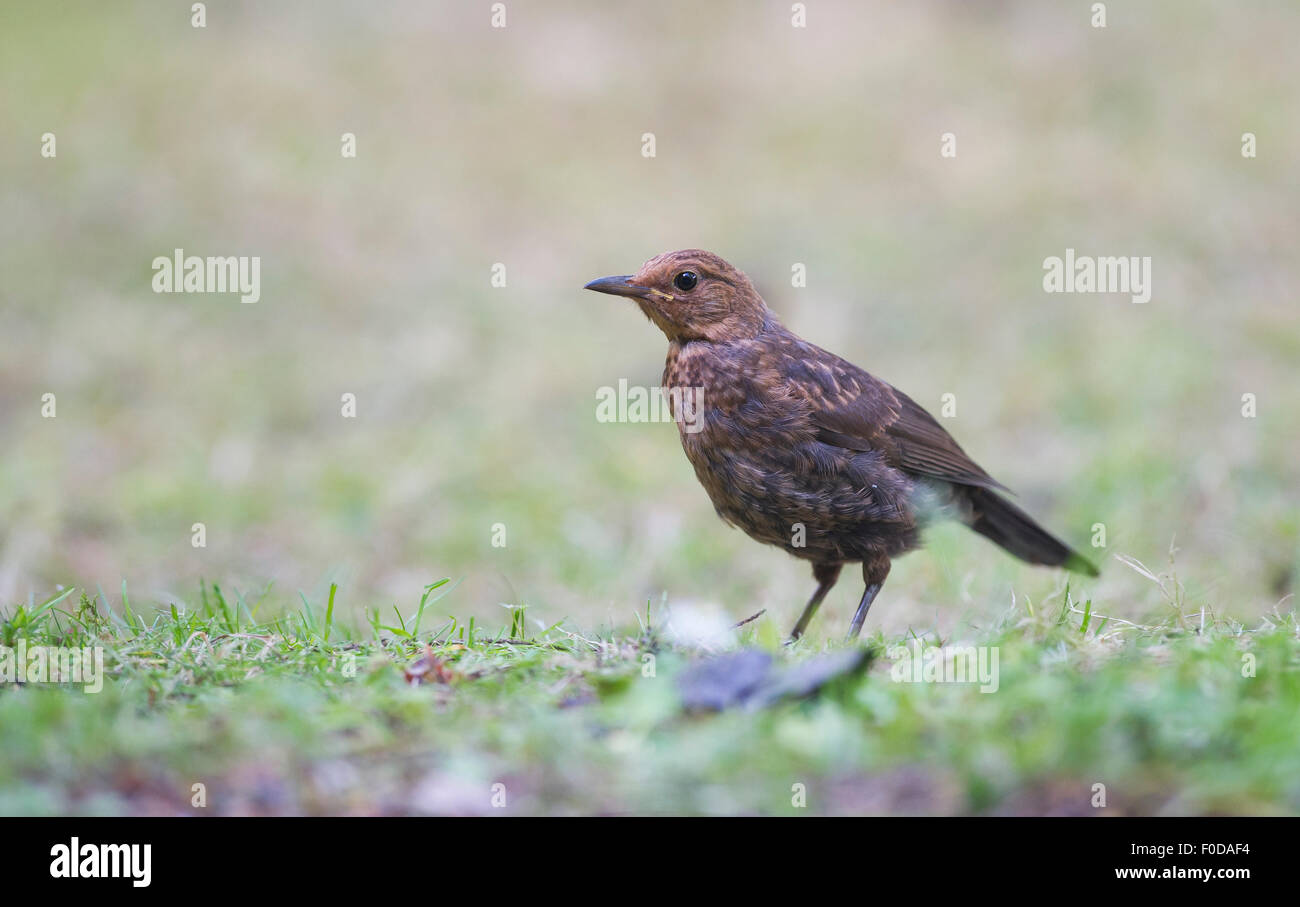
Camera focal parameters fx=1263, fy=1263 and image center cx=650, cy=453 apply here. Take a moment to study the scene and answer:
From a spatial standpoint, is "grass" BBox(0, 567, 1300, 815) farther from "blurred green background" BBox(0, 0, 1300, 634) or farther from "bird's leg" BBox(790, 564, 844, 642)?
"blurred green background" BBox(0, 0, 1300, 634)

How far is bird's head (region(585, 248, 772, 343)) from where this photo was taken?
5.35m

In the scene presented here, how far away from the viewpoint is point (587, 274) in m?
12.0

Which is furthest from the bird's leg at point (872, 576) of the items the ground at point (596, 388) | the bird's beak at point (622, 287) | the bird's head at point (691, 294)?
the bird's beak at point (622, 287)

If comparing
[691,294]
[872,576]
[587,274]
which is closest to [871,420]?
[872,576]

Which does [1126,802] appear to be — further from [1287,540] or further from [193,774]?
[1287,540]

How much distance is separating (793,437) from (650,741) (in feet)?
6.64

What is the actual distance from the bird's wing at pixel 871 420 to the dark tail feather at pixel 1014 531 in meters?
0.12

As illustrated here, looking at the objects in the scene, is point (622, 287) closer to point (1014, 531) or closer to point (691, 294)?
point (691, 294)

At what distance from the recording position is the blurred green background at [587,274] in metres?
7.59

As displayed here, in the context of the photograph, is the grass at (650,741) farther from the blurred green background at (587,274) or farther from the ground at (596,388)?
the blurred green background at (587,274)

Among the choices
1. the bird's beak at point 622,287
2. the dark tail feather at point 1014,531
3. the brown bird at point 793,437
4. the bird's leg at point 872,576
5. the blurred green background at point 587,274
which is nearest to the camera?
the brown bird at point 793,437

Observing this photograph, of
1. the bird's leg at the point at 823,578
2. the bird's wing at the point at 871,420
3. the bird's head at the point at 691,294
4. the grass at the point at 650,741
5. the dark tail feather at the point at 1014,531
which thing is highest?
the bird's head at the point at 691,294
